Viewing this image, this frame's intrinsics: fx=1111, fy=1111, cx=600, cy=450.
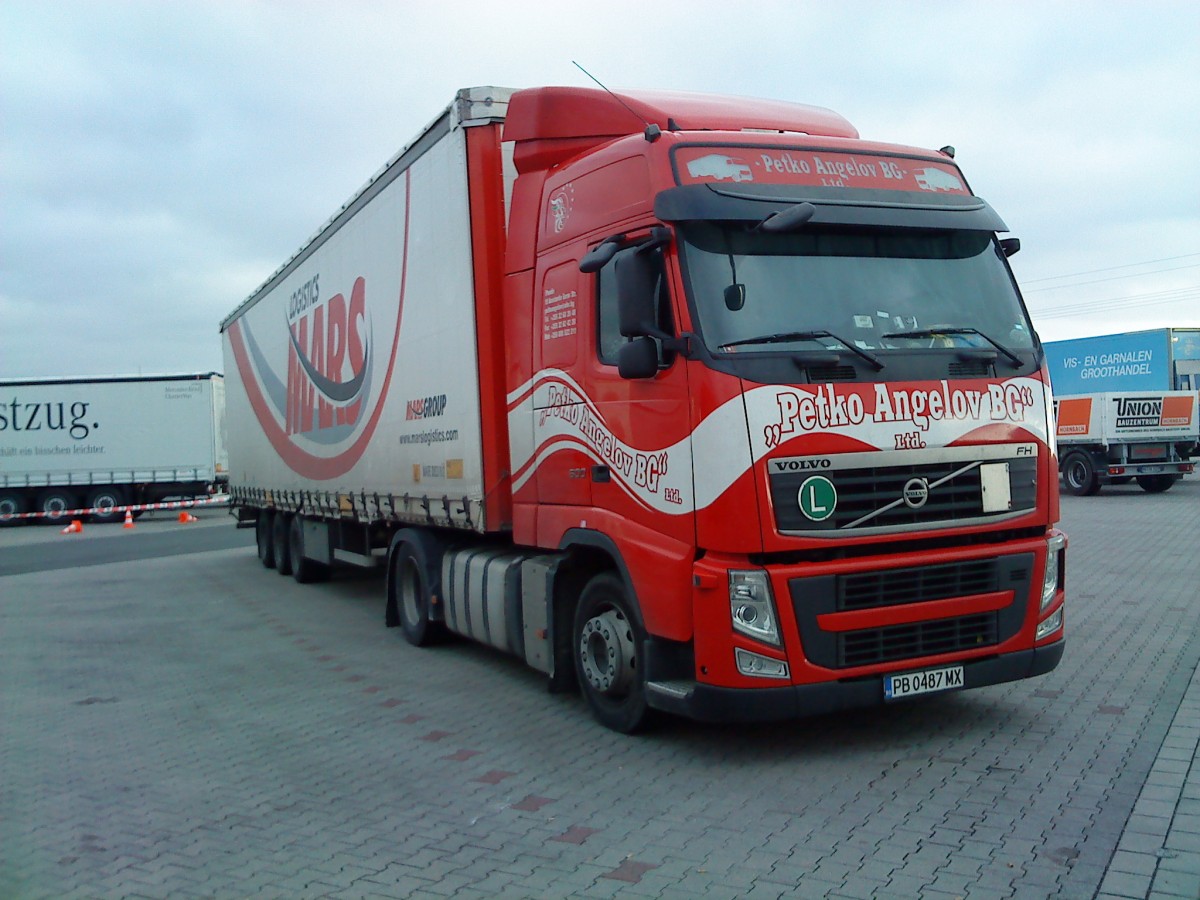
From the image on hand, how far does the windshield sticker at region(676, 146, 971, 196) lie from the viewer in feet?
19.7

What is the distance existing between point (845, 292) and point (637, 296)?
112cm

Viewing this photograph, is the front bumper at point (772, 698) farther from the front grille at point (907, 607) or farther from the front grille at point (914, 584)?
the front grille at point (914, 584)

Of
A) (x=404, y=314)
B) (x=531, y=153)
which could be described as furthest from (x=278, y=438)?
(x=531, y=153)

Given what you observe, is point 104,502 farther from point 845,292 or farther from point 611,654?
point 845,292

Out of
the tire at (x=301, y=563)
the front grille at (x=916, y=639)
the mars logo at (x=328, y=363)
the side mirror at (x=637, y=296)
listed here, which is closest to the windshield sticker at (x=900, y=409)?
the side mirror at (x=637, y=296)

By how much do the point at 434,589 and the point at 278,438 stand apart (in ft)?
22.1

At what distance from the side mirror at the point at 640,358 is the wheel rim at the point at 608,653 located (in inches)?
58.4

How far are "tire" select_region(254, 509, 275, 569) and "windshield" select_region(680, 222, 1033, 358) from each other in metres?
12.6

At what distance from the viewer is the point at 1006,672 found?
6.06m

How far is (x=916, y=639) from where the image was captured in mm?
5844

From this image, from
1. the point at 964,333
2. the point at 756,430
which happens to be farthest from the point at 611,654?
the point at 964,333

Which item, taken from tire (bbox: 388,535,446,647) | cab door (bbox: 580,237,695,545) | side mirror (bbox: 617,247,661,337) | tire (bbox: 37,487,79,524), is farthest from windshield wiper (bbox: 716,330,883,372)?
tire (bbox: 37,487,79,524)

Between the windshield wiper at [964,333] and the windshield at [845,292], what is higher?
the windshield at [845,292]

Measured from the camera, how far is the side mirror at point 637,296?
5.77 metres
